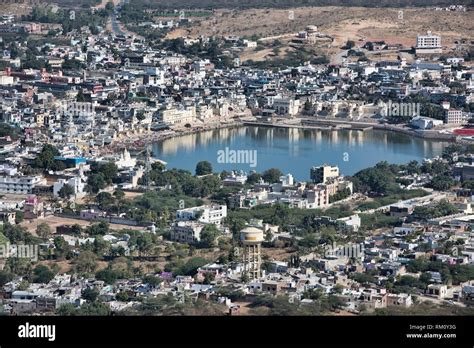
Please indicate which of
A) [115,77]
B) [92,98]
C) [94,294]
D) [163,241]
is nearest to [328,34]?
[115,77]

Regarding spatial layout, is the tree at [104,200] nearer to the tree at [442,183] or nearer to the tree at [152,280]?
the tree at [442,183]

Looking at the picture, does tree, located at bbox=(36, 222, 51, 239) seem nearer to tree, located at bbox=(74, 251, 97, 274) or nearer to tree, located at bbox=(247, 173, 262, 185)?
tree, located at bbox=(74, 251, 97, 274)

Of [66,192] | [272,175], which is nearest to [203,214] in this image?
[66,192]

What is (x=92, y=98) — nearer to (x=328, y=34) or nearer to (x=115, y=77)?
(x=115, y=77)

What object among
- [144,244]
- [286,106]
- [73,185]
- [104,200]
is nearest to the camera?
[144,244]

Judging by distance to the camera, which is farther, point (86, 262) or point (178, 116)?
point (178, 116)

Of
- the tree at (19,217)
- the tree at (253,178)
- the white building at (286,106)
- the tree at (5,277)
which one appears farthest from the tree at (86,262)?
the white building at (286,106)

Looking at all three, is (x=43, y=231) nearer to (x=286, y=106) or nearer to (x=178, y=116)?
(x=178, y=116)
